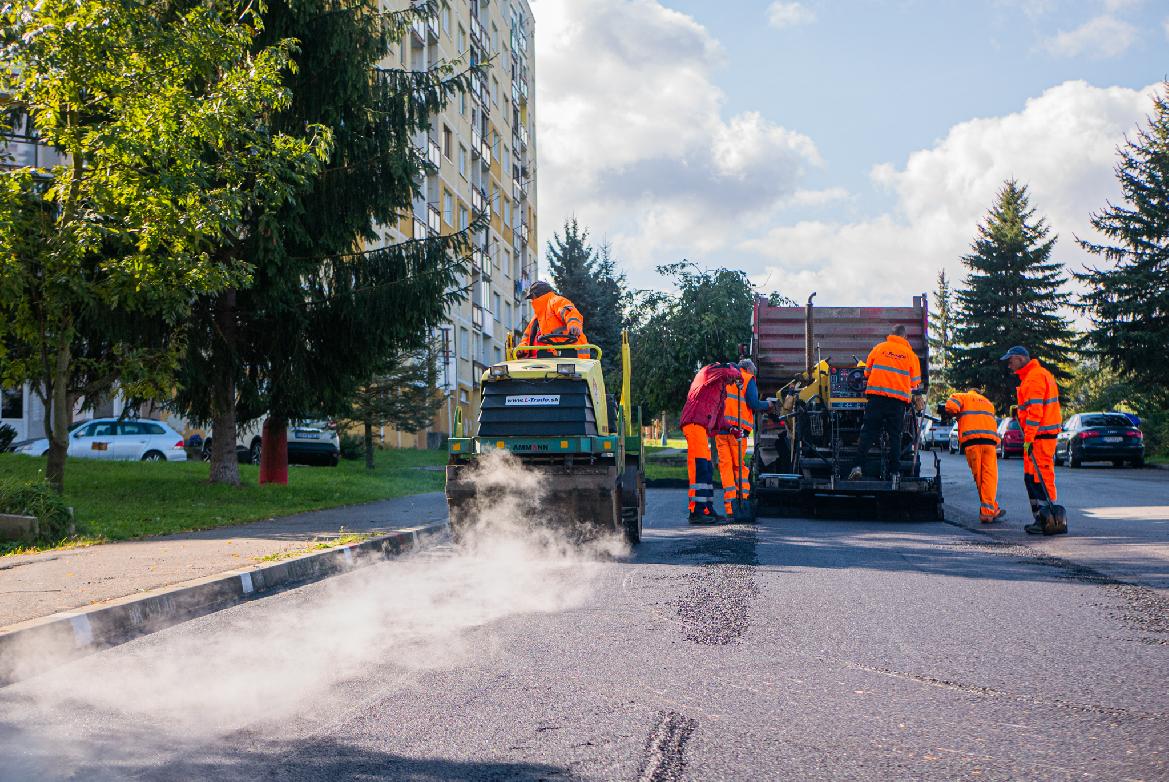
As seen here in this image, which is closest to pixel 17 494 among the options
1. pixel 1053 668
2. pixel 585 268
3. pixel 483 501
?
pixel 483 501

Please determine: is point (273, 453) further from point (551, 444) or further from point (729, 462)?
point (551, 444)

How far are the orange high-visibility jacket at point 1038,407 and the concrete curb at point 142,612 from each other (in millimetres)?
7038

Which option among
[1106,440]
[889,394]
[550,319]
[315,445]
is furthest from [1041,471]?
[1106,440]

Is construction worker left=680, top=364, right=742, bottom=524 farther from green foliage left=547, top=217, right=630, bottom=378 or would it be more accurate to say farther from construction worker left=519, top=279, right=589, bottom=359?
green foliage left=547, top=217, right=630, bottom=378

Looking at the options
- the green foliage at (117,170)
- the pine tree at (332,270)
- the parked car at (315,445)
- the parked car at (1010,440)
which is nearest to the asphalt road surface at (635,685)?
the green foliage at (117,170)

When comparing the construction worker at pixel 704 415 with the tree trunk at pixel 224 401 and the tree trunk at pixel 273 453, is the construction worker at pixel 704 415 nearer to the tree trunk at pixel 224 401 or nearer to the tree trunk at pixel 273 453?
the tree trunk at pixel 224 401

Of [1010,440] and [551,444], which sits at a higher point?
[1010,440]

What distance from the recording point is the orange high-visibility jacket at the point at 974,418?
12930mm

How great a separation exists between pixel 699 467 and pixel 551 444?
10.8 ft

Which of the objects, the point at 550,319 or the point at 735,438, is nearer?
the point at 550,319

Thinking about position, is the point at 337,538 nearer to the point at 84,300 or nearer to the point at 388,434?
the point at 84,300

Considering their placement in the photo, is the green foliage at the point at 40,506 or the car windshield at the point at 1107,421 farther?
the car windshield at the point at 1107,421

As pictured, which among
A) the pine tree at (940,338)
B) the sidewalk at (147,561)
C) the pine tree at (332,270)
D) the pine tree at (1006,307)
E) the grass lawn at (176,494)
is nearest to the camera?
the sidewalk at (147,561)

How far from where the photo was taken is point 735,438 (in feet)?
42.1
